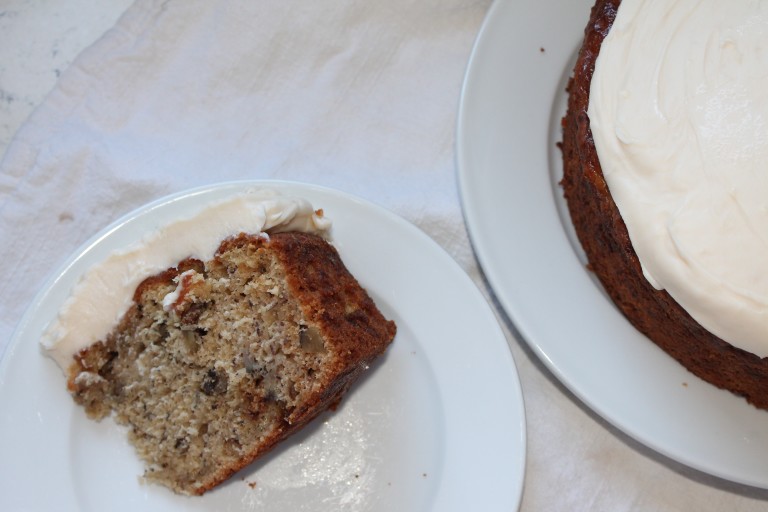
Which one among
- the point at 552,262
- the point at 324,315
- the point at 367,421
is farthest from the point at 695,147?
the point at 367,421

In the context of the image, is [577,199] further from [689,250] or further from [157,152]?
[157,152]

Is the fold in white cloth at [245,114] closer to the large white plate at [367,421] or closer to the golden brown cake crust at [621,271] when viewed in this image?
the large white plate at [367,421]

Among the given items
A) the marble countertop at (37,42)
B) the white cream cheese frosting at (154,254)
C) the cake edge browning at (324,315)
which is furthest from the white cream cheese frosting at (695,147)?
the marble countertop at (37,42)

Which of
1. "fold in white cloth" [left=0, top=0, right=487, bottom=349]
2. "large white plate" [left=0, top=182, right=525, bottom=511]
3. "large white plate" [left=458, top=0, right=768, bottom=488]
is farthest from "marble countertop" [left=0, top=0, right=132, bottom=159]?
"large white plate" [left=458, top=0, right=768, bottom=488]

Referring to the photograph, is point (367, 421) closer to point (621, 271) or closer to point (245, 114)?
point (621, 271)

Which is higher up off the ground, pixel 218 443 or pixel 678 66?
pixel 678 66

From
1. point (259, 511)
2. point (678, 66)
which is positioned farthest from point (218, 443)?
point (678, 66)

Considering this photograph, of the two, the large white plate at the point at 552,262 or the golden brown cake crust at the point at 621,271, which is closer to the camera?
the golden brown cake crust at the point at 621,271
